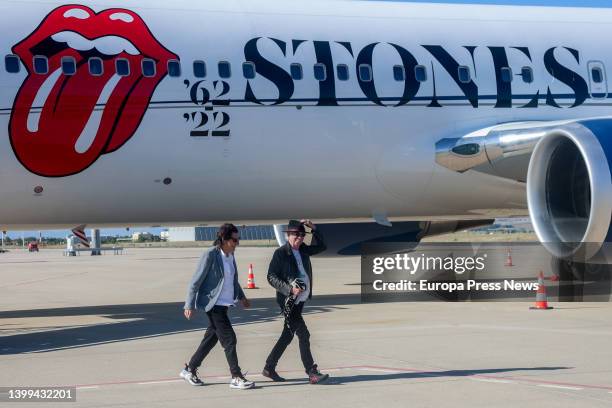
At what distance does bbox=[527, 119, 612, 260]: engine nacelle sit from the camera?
478 inches

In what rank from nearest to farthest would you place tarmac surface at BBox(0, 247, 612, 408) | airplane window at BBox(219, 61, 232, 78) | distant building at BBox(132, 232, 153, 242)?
tarmac surface at BBox(0, 247, 612, 408) < airplane window at BBox(219, 61, 232, 78) < distant building at BBox(132, 232, 153, 242)

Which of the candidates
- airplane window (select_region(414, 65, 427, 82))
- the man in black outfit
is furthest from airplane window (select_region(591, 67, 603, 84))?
the man in black outfit

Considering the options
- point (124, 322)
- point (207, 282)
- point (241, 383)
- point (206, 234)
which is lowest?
point (206, 234)

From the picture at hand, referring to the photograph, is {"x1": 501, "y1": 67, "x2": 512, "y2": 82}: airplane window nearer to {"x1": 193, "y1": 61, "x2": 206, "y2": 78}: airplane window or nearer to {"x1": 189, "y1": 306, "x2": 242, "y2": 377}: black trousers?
{"x1": 193, "y1": 61, "x2": 206, "y2": 78}: airplane window

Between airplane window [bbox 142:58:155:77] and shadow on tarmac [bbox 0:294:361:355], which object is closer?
shadow on tarmac [bbox 0:294:361:355]

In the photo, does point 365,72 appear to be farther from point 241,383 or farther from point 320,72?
point 241,383

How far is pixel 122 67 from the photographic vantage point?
13414 mm

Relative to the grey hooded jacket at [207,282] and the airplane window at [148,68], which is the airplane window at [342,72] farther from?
the grey hooded jacket at [207,282]

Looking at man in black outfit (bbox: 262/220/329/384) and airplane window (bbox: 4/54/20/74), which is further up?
airplane window (bbox: 4/54/20/74)

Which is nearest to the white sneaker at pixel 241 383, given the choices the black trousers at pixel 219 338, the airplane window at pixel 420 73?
the black trousers at pixel 219 338

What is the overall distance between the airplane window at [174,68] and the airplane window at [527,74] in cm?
547

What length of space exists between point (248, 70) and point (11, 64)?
10.7 ft

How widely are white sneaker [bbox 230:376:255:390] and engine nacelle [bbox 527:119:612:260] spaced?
5936 millimetres

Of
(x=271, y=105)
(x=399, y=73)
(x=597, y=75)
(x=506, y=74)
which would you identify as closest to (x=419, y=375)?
(x=271, y=105)
